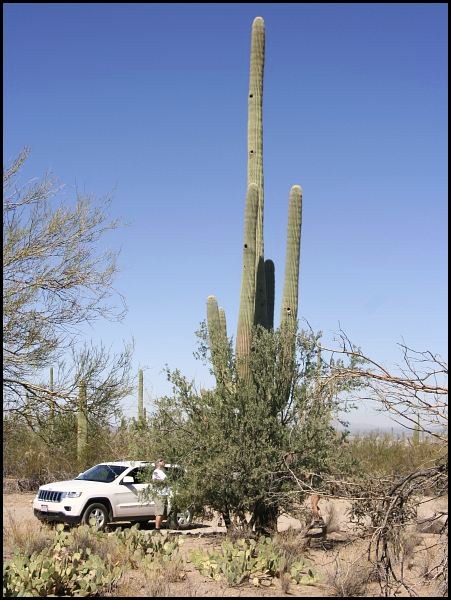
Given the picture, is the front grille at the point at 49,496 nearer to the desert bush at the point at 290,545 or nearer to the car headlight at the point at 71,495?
the car headlight at the point at 71,495

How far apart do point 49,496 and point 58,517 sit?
1.96 ft

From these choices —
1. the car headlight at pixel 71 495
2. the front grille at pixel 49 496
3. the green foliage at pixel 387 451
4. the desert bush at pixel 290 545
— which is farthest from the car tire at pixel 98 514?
the green foliage at pixel 387 451

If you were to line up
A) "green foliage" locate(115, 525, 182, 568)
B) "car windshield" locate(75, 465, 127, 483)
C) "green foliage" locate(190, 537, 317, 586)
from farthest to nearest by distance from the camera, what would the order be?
1. "car windshield" locate(75, 465, 127, 483)
2. "green foliage" locate(115, 525, 182, 568)
3. "green foliage" locate(190, 537, 317, 586)

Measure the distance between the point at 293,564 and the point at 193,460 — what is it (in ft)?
9.88

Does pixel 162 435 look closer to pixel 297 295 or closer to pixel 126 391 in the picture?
pixel 126 391

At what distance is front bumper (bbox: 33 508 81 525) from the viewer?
50.1 ft

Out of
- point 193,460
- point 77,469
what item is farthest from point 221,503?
point 77,469

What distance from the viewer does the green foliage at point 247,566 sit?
10.2 meters

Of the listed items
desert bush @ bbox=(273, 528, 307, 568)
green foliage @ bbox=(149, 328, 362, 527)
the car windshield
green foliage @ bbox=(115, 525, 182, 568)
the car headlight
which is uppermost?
green foliage @ bbox=(149, 328, 362, 527)

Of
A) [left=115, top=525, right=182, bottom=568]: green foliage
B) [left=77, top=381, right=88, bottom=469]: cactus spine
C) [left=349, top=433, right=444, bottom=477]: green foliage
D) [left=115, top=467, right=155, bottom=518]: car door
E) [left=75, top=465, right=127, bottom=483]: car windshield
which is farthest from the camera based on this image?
[left=349, top=433, right=444, bottom=477]: green foliage

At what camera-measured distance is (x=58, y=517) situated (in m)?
15.4

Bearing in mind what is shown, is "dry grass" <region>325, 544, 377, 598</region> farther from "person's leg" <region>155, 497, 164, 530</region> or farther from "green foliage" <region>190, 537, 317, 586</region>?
"person's leg" <region>155, 497, 164, 530</region>

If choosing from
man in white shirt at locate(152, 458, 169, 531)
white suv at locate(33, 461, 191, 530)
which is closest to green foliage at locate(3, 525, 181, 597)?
man in white shirt at locate(152, 458, 169, 531)

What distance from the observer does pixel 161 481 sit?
44.8 ft
